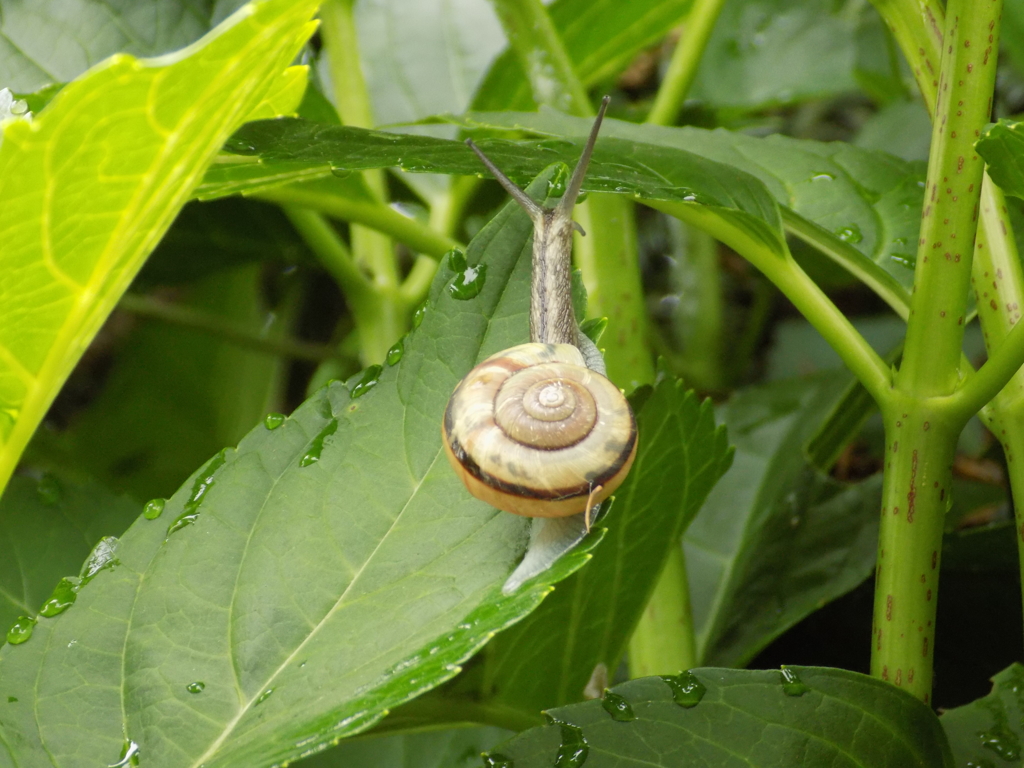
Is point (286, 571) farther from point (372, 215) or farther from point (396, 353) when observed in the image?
point (372, 215)

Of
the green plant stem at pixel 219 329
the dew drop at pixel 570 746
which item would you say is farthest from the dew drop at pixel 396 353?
the green plant stem at pixel 219 329

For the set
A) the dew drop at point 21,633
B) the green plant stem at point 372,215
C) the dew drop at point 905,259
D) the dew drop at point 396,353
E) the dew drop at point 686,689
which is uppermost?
the dew drop at point 905,259

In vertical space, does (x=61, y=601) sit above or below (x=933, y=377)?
below

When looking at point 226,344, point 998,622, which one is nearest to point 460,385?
point 998,622

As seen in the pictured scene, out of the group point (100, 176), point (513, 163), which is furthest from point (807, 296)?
point (100, 176)

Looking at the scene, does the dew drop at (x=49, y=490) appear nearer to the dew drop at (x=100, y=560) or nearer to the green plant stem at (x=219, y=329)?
the dew drop at (x=100, y=560)
